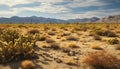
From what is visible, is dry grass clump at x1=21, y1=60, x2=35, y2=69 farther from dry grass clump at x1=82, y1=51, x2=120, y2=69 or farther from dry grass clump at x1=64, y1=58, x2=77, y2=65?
dry grass clump at x1=82, y1=51, x2=120, y2=69

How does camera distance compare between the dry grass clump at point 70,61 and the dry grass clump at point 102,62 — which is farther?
the dry grass clump at point 70,61

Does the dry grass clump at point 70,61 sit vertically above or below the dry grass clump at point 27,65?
below

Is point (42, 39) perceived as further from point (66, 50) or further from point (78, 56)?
point (78, 56)

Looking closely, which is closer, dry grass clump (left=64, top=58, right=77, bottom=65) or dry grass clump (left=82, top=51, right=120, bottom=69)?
dry grass clump (left=82, top=51, right=120, bottom=69)

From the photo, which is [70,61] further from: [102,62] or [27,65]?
[27,65]

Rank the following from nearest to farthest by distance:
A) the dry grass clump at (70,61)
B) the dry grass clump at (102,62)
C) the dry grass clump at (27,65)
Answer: the dry grass clump at (27,65)
the dry grass clump at (102,62)
the dry grass clump at (70,61)

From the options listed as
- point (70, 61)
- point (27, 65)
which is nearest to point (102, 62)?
point (70, 61)

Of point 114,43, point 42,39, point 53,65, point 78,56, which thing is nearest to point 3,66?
point 53,65

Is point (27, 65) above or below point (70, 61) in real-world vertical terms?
above

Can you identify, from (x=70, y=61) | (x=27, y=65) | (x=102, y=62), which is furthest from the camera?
(x=70, y=61)

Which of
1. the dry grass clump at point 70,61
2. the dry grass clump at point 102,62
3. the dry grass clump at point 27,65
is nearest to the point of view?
the dry grass clump at point 27,65

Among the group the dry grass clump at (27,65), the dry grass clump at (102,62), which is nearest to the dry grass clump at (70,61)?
the dry grass clump at (102,62)

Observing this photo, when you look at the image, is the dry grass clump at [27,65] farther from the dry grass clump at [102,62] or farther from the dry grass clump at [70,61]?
the dry grass clump at [102,62]

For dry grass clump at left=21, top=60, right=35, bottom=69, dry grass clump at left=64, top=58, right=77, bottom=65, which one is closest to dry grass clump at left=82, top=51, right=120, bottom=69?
dry grass clump at left=64, top=58, right=77, bottom=65
